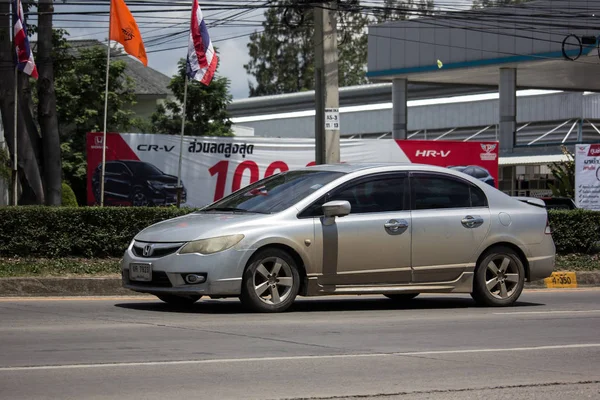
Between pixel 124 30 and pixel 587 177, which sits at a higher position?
pixel 124 30

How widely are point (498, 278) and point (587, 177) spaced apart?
10188 millimetres

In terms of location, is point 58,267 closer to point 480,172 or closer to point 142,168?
point 142,168

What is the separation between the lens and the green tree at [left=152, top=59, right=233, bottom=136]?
49.1m

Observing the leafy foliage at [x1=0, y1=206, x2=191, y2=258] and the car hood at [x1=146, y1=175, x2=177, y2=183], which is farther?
the car hood at [x1=146, y1=175, x2=177, y2=183]

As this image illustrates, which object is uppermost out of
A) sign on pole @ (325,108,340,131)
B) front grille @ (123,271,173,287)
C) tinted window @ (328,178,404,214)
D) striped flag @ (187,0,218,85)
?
striped flag @ (187,0,218,85)

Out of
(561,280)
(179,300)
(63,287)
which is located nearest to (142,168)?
(63,287)

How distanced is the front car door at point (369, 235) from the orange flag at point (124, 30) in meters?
11.2

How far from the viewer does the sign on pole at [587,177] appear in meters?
21.4

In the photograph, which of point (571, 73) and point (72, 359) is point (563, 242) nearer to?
point (72, 359)

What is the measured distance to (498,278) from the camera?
39.9 ft

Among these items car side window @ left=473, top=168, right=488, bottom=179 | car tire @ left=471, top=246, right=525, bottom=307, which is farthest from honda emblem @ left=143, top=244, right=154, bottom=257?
car side window @ left=473, top=168, right=488, bottom=179

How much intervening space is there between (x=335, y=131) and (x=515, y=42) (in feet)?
68.1

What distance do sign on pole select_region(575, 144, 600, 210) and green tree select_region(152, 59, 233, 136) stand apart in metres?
29.2

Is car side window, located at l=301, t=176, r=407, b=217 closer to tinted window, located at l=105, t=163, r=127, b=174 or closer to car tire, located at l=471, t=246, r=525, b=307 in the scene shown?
car tire, located at l=471, t=246, r=525, b=307
